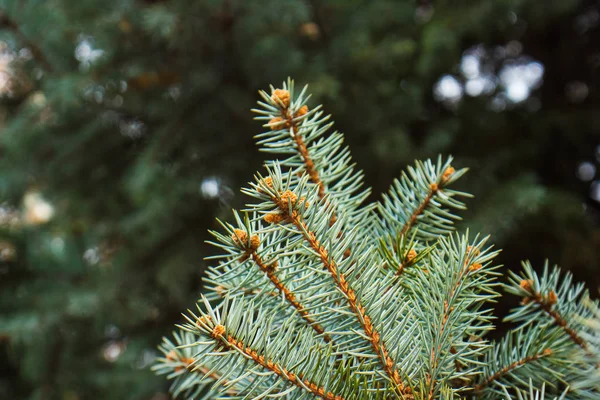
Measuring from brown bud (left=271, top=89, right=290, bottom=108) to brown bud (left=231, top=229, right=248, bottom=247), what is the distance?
113 mm

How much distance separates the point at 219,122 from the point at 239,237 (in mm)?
1007

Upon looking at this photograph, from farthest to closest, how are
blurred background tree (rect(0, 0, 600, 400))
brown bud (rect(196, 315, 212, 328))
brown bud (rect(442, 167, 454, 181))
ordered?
A: 1. blurred background tree (rect(0, 0, 600, 400))
2. brown bud (rect(442, 167, 454, 181))
3. brown bud (rect(196, 315, 212, 328))

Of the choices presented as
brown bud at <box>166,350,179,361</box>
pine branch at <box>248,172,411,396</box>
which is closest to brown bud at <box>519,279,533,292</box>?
pine branch at <box>248,172,411,396</box>

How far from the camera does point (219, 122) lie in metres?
1.25

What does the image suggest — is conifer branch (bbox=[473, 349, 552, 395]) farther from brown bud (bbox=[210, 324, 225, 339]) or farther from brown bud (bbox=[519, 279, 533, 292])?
brown bud (bbox=[210, 324, 225, 339])

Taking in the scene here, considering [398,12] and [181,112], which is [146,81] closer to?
[181,112]

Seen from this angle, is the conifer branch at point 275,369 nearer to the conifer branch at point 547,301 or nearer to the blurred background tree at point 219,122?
the conifer branch at point 547,301

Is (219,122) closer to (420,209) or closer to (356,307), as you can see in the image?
(420,209)

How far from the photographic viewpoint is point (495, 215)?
0.98m

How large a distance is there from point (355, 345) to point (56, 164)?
1216 millimetres

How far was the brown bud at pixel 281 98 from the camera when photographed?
351 mm

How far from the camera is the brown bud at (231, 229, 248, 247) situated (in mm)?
278

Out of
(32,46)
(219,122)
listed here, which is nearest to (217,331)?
(219,122)

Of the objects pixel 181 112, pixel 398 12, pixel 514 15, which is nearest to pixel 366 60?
pixel 398 12
